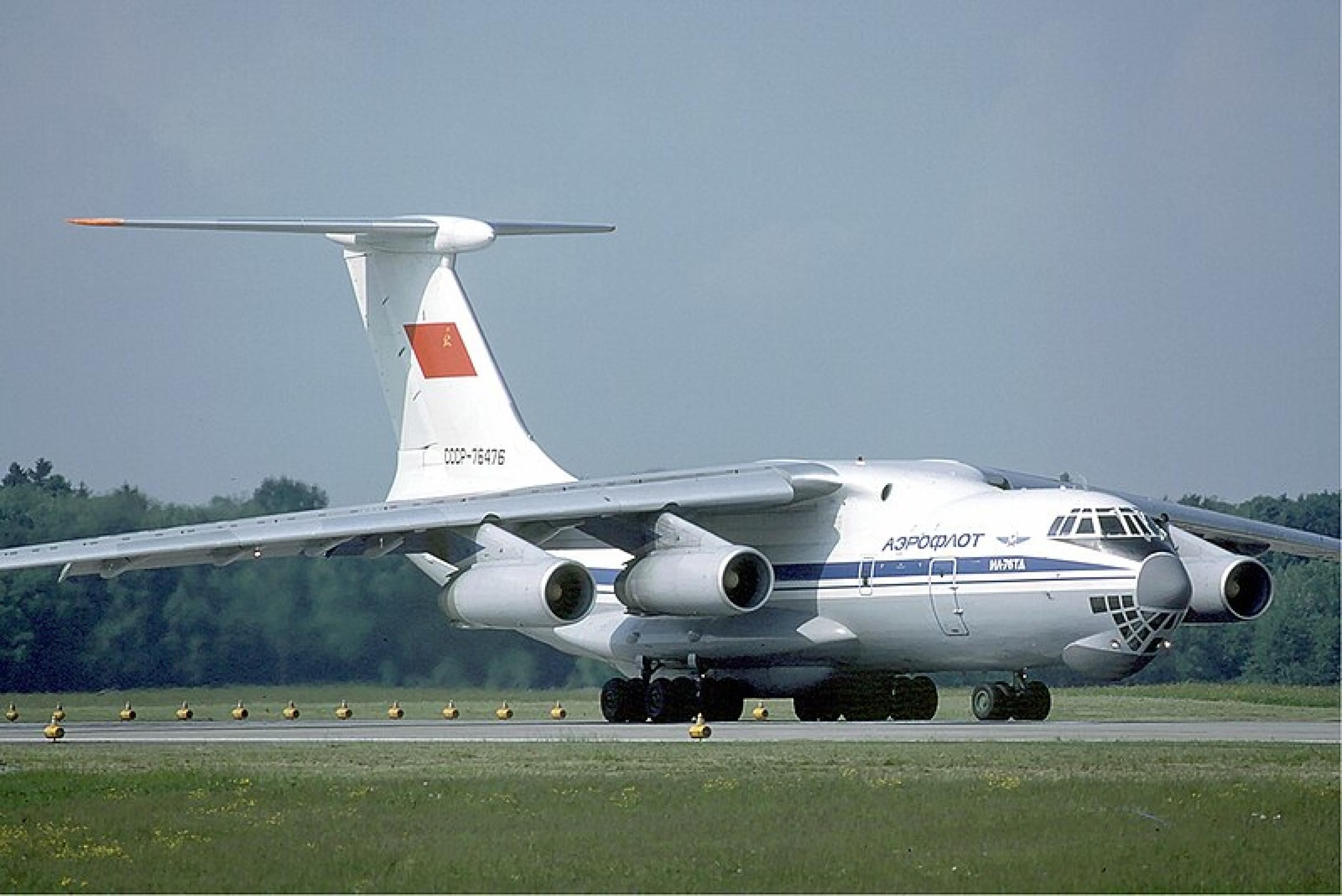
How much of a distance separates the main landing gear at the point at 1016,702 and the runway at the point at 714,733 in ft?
0.67

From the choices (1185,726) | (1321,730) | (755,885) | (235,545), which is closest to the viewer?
(755,885)

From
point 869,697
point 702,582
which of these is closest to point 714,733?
point 702,582

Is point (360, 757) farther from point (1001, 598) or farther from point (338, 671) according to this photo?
point (338, 671)

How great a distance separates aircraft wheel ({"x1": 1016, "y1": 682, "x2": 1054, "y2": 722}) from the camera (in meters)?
21.8

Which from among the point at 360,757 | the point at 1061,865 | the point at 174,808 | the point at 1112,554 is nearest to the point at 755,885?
the point at 1061,865

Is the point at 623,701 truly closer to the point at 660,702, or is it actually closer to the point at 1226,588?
the point at 660,702

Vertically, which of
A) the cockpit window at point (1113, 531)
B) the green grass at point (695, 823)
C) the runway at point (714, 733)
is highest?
the cockpit window at point (1113, 531)

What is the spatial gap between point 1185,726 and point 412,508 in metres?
7.97

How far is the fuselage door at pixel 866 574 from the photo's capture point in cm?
2205

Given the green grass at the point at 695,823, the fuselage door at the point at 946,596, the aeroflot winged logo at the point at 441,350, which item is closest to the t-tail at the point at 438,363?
the aeroflot winged logo at the point at 441,350

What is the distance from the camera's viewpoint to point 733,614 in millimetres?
21797

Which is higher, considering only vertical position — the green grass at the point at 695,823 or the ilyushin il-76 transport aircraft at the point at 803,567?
the ilyushin il-76 transport aircraft at the point at 803,567

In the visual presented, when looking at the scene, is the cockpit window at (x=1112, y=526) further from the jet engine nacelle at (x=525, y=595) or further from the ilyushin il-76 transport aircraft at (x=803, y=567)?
the jet engine nacelle at (x=525, y=595)

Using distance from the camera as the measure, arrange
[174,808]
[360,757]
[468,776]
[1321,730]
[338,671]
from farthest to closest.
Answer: [338,671] → [1321,730] → [360,757] → [468,776] → [174,808]
